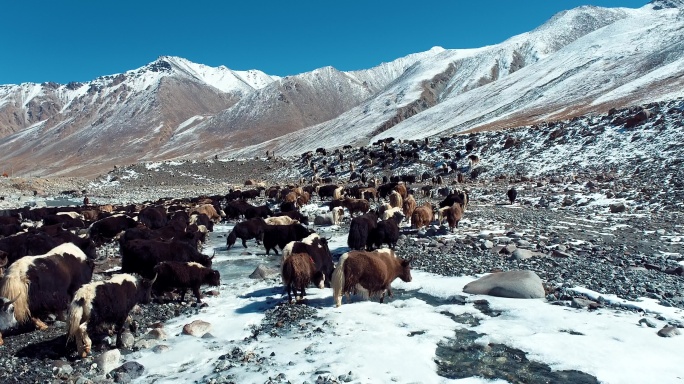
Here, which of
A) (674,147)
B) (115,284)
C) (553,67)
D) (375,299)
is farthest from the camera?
(553,67)

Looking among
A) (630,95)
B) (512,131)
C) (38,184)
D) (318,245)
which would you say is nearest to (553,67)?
(630,95)

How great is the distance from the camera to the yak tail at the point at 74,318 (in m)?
6.70

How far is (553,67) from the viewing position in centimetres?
9194

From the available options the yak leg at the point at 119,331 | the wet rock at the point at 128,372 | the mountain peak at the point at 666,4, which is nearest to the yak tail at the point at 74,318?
the yak leg at the point at 119,331

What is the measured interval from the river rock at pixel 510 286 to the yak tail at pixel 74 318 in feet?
21.7

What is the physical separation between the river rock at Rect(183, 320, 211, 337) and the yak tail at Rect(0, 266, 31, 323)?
2.57 metres

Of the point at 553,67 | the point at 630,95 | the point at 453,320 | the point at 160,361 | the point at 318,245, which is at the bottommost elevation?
the point at 453,320

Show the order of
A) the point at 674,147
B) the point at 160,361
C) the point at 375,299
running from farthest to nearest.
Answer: the point at 674,147 → the point at 375,299 → the point at 160,361

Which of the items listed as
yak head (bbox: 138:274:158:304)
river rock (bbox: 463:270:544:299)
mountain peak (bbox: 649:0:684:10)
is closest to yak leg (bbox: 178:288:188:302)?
yak head (bbox: 138:274:158:304)

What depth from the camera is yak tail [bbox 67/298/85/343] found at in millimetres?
6695

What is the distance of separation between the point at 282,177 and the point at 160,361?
151ft

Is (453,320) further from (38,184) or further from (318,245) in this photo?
(38,184)

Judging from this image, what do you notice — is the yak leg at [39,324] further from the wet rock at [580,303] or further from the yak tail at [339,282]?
the wet rock at [580,303]

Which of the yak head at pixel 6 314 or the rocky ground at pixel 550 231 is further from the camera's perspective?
the rocky ground at pixel 550 231
